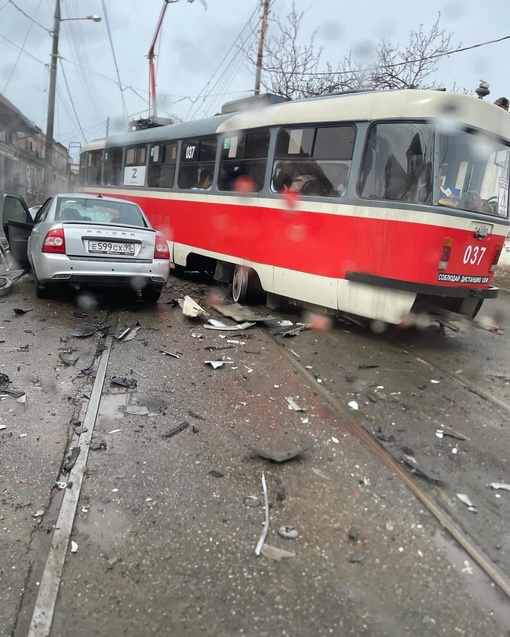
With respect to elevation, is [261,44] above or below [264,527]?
above

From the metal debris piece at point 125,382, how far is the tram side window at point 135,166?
772 centimetres

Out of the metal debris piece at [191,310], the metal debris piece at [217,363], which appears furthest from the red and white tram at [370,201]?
the metal debris piece at [217,363]

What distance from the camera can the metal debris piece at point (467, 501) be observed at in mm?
2888

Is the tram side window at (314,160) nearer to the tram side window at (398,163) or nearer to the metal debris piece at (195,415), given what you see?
the tram side window at (398,163)

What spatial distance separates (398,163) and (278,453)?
388 cm

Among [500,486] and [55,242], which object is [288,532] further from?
[55,242]

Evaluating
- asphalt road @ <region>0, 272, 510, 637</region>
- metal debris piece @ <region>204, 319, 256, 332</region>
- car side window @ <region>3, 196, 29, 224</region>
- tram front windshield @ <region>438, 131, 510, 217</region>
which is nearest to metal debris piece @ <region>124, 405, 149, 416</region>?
asphalt road @ <region>0, 272, 510, 637</region>

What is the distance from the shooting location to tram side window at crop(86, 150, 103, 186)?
45.9 ft

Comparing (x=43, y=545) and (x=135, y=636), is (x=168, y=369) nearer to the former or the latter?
(x=43, y=545)

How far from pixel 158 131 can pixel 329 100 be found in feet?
17.6

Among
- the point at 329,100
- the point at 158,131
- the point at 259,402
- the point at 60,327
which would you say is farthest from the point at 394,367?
the point at 158,131

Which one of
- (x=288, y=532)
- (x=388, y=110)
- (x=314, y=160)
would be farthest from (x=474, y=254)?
(x=288, y=532)

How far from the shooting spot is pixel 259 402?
4258 mm

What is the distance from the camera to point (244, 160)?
25.5 ft
